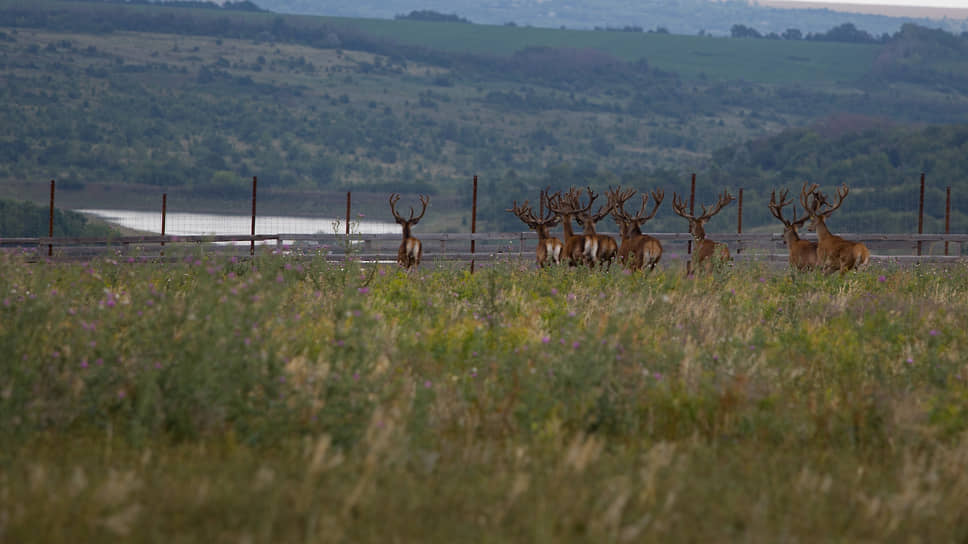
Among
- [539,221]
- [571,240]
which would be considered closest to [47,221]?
[539,221]

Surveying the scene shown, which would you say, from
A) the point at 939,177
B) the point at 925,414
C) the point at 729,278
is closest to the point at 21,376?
the point at 925,414

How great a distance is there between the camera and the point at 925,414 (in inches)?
286

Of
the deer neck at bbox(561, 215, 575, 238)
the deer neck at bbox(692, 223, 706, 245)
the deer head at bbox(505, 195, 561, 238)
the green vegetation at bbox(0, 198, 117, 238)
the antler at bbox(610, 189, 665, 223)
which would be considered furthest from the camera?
the green vegetation at bbox(0, 198, 117, 238)

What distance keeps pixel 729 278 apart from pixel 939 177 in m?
91.0

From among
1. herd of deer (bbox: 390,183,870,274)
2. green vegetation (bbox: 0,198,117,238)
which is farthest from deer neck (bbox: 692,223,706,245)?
green vegetation (bbox: 0,198,117,238)

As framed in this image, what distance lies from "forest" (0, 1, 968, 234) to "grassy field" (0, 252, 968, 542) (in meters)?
71.0

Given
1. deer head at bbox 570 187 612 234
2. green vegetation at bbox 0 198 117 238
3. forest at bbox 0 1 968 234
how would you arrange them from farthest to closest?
forest at bbox 0 1 968 234 < green vegetation at bbox 0 198 117 238 < deer head at bbox 570 187 612 234

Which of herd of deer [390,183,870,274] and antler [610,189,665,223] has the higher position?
antler [610,189,665,223]

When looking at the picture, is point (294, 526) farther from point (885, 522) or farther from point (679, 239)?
point (679, 239)

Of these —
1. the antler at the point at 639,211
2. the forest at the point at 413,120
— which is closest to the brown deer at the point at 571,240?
the antler at the point at 639,211

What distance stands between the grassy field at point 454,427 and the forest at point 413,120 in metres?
71.0

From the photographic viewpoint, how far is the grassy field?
5.34 meters

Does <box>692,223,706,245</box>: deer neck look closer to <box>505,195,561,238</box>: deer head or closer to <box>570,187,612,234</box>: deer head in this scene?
<box>570,187,612,234</box>: deer head

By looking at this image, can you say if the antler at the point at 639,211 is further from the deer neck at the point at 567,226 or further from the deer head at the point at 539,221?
the deer head at the point at 539,221
